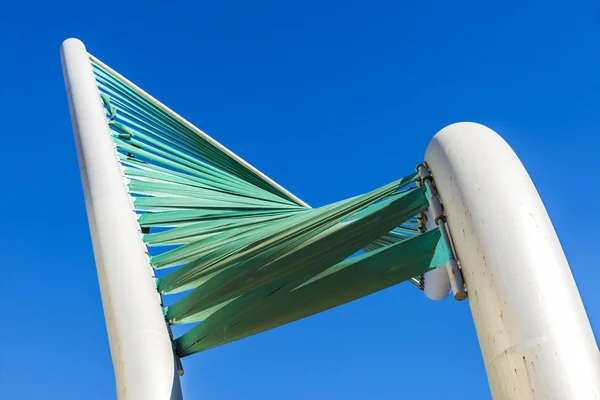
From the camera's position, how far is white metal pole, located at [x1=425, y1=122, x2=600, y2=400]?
2750 mm

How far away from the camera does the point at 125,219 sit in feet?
15.1

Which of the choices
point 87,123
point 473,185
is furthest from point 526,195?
point 87,123

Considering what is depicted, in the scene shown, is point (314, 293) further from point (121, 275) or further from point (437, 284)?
point (437, 284)

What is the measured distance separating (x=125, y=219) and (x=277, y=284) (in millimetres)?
1147

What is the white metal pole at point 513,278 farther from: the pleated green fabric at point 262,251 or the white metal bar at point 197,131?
the white metal bar at point 197,131

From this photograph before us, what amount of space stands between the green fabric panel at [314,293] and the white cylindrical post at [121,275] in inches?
9.2

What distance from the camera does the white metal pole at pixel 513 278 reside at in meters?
2.75

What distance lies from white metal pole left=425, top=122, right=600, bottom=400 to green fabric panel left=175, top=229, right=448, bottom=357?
33cm

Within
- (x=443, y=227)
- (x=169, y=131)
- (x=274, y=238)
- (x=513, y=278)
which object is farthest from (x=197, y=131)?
(x=513, y=278)

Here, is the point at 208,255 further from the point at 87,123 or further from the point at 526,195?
the point at 526,195

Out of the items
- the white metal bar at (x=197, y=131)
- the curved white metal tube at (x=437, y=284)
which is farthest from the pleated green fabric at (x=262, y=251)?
the white metal bar at (x=197, y=131)

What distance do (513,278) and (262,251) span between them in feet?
4.73

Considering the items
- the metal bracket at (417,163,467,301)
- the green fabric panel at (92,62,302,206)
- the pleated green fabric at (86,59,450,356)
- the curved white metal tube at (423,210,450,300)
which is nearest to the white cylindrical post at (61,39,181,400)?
the pleated green fabric at (86,59,450,356)

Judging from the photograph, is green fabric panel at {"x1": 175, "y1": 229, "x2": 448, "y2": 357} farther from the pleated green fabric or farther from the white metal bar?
the white metal bar
